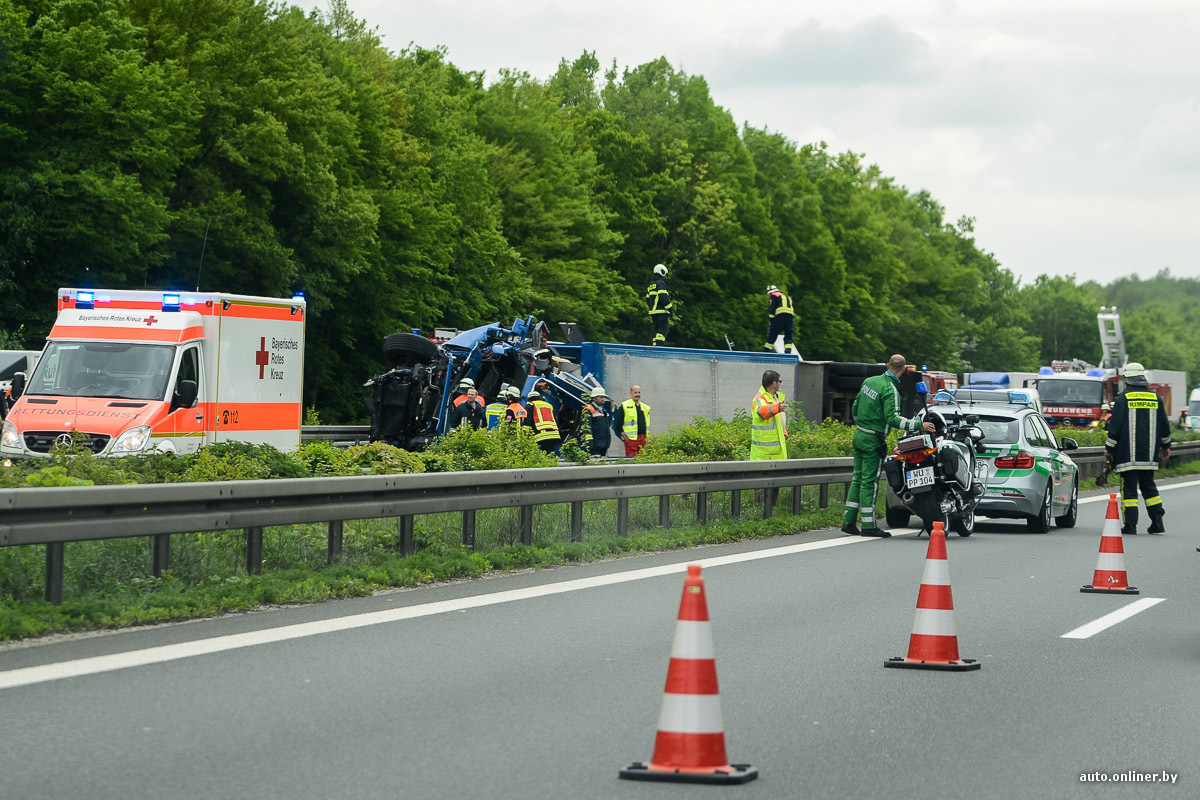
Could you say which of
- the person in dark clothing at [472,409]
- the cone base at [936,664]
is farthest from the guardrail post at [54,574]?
the person in dark clothing at [472,409]

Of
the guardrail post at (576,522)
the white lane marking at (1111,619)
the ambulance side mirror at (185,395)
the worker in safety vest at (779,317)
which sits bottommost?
the white lane marking at (1111,619)

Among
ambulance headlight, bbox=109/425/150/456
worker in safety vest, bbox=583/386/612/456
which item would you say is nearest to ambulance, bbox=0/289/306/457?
ambulance headlight, bbox=109/425/150/456

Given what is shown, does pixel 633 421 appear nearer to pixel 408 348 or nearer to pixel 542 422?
pixel 542 422

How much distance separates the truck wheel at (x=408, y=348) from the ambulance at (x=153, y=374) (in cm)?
642

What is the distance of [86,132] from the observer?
3612 cm

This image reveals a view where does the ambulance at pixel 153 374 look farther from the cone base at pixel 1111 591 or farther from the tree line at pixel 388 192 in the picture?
the cone base at pixel 1111 591

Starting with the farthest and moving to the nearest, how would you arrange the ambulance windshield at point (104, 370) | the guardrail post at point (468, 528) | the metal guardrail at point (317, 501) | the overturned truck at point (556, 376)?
the overturned truck at point (556, 376)
the ambulance windshield at point (104, 370)
the guardrail post at point (468, 528)
the metal guardrail at point (317, 501)

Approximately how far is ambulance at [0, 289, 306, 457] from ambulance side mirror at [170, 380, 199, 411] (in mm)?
11

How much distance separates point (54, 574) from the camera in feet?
28.7

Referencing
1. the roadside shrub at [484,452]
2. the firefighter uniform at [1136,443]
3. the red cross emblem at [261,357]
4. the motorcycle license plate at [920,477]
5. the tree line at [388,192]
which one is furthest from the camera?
the tree line at [388,192]

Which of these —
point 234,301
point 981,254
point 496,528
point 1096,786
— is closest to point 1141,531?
point 496,528

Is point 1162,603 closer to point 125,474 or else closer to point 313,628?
point 313,628

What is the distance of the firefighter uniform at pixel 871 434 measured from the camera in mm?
16391

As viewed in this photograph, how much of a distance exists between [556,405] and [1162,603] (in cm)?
1573
